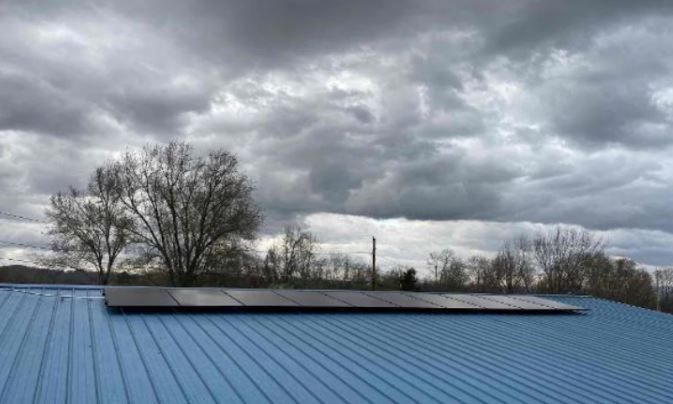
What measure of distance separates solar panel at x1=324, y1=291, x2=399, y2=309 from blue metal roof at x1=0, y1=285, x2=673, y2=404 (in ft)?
1.85

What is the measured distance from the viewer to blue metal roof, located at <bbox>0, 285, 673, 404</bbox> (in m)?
8.07

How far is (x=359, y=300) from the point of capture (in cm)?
1644

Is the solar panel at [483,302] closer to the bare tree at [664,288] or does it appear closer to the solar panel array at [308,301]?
the solar panel array at [308,301]

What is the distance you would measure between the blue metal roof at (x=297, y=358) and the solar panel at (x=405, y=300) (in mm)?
853

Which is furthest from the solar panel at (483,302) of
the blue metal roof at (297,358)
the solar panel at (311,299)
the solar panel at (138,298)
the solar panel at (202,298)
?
the solar panel at (138,298)

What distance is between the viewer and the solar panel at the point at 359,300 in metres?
15.8

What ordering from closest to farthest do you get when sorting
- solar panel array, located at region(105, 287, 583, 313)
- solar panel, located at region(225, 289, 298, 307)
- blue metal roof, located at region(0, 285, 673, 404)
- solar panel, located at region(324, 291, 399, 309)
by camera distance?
blue metal roof, located at region(0, 285, 673, 404)
solar panel array, located at region(105, 287, 583, 313)
solar panel, located at region(225, 289, 298, 307)
solar panel, located at region(324, 291, 399, 309)

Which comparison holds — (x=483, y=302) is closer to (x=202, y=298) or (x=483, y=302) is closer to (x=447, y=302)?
(x=447, y=302)

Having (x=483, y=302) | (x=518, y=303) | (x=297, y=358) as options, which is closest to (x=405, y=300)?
(x=483, y=302)

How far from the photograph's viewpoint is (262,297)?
1530cm

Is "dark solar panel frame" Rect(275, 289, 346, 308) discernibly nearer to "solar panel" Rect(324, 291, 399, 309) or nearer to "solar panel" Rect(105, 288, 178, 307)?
"solar panel" Rect(324, 291, 399, 309)

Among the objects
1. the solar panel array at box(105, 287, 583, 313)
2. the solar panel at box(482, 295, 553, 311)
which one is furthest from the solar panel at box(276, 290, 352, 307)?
the solar panel at box(482, 295, 553, 311)

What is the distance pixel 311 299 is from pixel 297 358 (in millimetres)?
5852

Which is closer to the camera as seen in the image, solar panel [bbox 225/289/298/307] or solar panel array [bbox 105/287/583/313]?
solar panel array [bbox 105/287/583/313]
